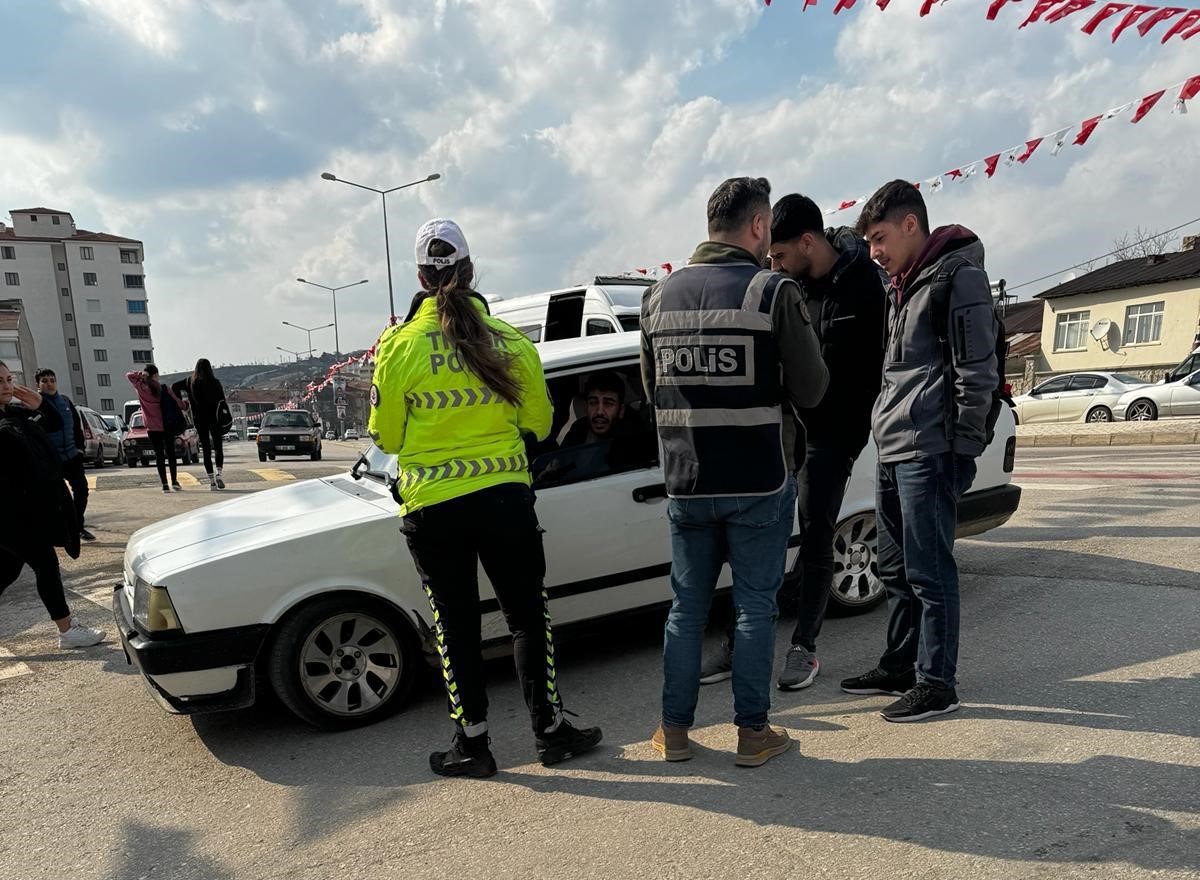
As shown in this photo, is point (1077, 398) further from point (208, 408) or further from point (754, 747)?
point (754, 747)

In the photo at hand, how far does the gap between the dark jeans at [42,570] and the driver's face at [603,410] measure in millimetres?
3355

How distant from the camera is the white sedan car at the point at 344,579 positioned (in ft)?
10.7

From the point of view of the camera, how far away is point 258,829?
2.73 m

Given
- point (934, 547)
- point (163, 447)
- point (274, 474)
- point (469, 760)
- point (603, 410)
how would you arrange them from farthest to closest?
1. point (274, 474)
2. point (163, 447)
3. point (603, 410)
4. point (934, 547)
5. point (469, 760)

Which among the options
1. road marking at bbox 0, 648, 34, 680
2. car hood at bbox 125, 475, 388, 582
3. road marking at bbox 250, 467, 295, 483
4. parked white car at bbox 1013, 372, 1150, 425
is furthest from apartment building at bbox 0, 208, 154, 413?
car hood at bbox 125, 475, 388, 582

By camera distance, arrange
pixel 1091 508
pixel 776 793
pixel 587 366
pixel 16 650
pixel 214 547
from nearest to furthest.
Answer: pixel 776 793
pixel 214 547
pixel 587 366
pixel 16 650
pixel 1091 508

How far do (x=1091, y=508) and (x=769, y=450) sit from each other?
5.62m

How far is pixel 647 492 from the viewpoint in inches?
151

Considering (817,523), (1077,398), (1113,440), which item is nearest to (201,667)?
(817,523)

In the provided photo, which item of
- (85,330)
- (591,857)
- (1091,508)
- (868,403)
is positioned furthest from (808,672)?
(85,330)

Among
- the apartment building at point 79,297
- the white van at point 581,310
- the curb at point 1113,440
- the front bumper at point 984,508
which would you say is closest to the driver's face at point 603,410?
the front bumper at point 984,508

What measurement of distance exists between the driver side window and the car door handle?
114mm

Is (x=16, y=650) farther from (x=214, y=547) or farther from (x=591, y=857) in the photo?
(x=591, y=857)

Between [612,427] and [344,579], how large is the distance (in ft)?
4.78
